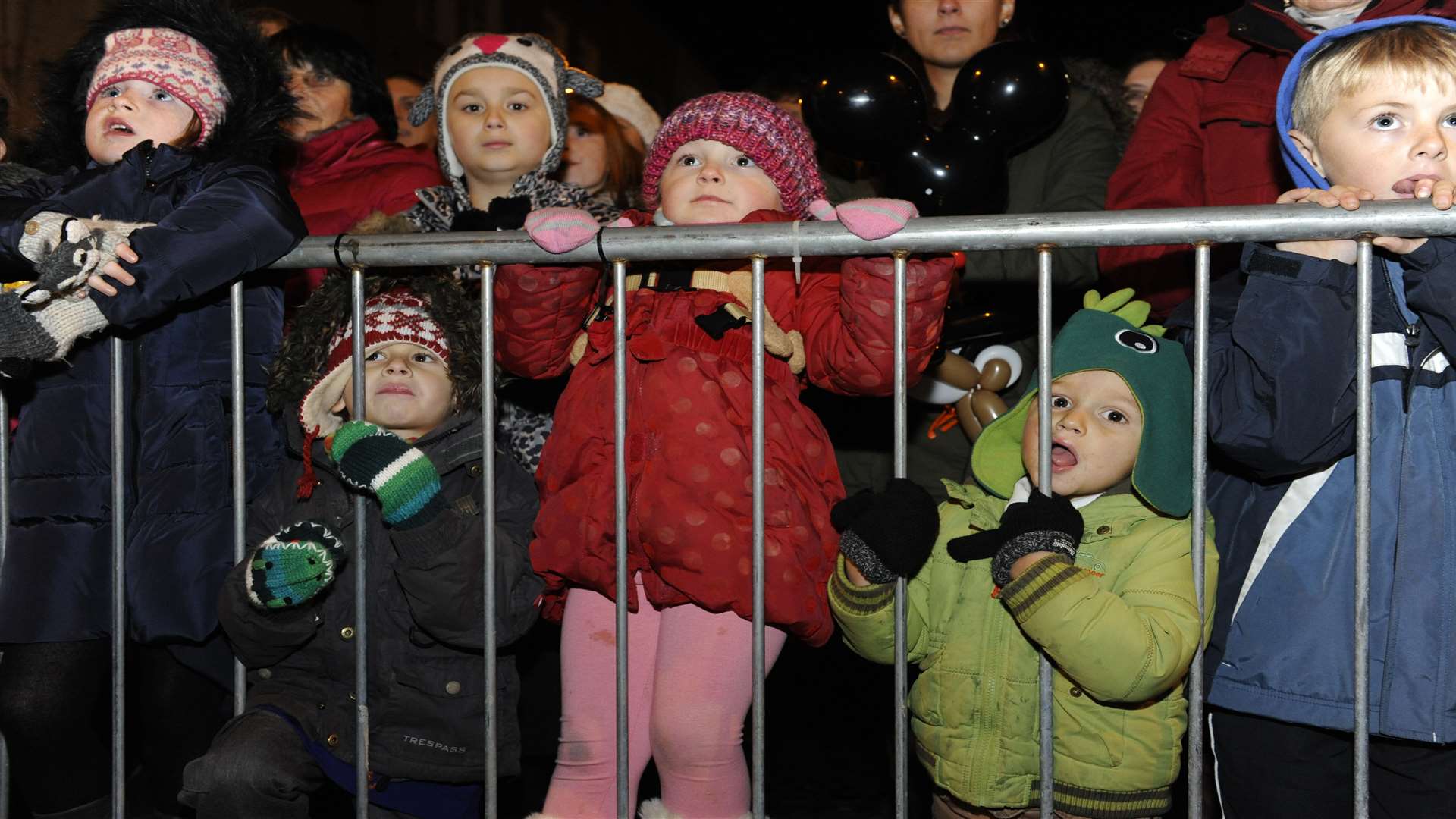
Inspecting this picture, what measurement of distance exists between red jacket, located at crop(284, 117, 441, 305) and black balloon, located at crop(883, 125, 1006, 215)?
4.63 feet

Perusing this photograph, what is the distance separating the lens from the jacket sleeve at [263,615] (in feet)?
9.70

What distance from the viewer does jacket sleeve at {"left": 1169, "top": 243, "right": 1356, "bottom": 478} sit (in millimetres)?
2496

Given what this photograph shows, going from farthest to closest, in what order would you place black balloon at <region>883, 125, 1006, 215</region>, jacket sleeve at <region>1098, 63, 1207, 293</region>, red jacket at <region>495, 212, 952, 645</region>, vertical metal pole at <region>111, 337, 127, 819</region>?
black balloon at <region>883, 125, 1006, 215</region> < jacket sleeve at <region>1098, 63, 1207, 293</region> < vertical metal pole at <region>111, 337, 127, 819</region> < red jacket at <region>495, 212, 952, 645</region>

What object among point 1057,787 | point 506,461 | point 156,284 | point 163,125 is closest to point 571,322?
point 506,461

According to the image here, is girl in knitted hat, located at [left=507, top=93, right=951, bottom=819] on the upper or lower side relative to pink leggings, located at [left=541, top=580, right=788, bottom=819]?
upper

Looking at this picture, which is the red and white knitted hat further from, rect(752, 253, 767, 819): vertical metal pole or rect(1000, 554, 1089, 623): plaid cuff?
rect(1000, 554, 1089, 623): plaid cuff

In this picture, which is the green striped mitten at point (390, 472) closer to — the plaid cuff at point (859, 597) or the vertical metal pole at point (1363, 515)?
the plaid cuff at point (859, 597)

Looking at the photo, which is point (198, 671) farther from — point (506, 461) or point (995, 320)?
point (995, 320)

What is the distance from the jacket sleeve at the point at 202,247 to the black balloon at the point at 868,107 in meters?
1.29

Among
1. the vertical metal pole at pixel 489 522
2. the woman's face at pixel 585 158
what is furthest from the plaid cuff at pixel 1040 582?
the woman's face at pixel 585 158

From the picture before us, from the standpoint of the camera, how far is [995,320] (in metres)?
3.66

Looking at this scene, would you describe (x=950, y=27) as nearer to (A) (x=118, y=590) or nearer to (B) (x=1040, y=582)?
(B) (x=1040, y=582)

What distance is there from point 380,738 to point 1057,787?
1.32 meters

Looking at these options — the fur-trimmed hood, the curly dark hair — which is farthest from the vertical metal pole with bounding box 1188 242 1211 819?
the fur-trimmed hood
